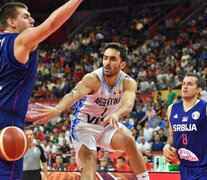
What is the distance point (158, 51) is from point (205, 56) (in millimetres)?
4202

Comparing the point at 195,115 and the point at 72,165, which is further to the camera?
the point at 72,165

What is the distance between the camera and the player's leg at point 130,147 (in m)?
5.15

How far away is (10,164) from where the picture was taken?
10.3 ft

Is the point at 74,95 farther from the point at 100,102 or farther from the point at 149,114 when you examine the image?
the point at 149,114

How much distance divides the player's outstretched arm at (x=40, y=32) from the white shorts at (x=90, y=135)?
2.38 meters

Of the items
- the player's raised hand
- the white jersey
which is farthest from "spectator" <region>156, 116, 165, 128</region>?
the player's raised hand

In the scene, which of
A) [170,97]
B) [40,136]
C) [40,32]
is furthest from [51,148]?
[40,32]

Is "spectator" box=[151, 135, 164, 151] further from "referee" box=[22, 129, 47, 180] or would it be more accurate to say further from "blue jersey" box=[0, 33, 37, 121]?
"blue jersey" box=[0, 33, 37, 121]

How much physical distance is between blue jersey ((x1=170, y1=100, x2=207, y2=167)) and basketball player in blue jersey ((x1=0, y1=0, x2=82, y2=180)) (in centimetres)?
267

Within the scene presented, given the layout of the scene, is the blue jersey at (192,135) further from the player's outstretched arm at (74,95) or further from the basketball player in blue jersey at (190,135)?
the player's outstretched arm at (74,95)

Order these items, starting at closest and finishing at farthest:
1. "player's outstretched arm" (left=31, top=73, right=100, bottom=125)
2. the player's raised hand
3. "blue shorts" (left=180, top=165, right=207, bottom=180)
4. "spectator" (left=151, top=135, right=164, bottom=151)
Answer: the player's raised hand, "player's outstretched arm" (left=31, top=73, right=100, bottom=125), "blue shorts" (left=180, top=165, right=207, bottom=180), "spectator" (left=151, top=135, right=164, bottom=151)

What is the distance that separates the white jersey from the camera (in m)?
5.23

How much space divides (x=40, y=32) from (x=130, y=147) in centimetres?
272

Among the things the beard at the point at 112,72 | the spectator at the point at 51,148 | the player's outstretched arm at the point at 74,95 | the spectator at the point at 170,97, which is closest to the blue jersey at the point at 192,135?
the beard at the point at 112,72
